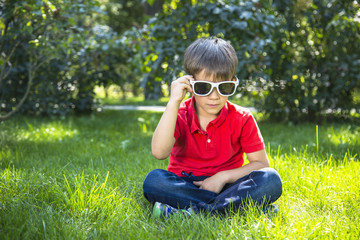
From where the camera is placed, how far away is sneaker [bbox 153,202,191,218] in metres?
2.23

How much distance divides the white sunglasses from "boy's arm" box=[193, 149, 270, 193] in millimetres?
476

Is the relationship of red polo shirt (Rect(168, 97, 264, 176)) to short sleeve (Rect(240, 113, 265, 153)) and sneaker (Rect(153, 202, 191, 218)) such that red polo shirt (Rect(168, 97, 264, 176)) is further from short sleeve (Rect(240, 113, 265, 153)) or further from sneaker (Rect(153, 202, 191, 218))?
sneaker (Rect(153, 202, 191, 218))

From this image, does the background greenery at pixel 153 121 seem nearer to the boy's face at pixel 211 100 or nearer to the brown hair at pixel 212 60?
the boy's face at pixel 211 100

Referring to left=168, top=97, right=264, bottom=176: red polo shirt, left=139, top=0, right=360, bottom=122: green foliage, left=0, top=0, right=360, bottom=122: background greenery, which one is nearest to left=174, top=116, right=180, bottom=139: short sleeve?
left=168, top=97, right=264, bottom=176: red polo shirt

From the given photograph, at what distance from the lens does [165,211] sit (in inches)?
88.8

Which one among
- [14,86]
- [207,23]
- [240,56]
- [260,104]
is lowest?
[260,104]

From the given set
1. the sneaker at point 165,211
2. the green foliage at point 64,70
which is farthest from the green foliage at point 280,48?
the sneaker at point 165,211

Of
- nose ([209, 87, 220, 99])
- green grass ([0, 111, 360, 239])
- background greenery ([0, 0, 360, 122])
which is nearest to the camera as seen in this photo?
green grass ([0, 111, 360, 239])

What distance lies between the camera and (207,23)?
5.13 metres

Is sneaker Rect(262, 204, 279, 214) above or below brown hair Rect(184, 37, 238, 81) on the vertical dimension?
below

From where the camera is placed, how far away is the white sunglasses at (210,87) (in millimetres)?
2314

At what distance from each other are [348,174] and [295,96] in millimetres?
3078

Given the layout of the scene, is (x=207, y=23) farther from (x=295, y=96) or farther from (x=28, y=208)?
(x=28, y=208)

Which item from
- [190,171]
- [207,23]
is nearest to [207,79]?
[190,171]
